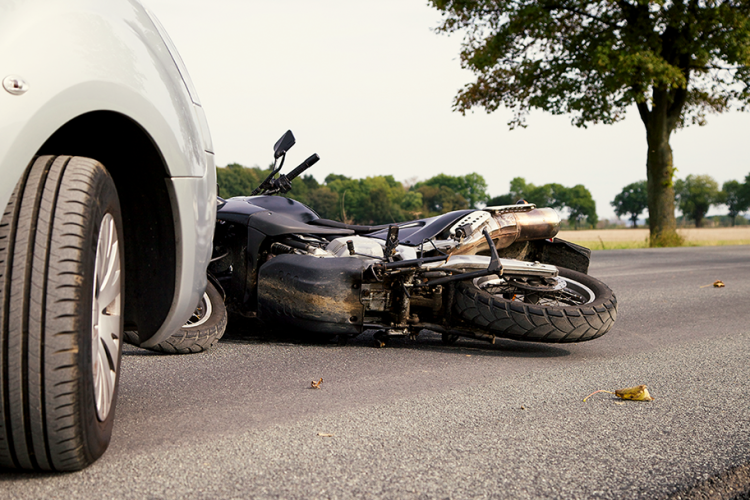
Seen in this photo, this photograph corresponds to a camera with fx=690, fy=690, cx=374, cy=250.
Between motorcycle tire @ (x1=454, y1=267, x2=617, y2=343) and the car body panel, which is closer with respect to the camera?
the car body panel

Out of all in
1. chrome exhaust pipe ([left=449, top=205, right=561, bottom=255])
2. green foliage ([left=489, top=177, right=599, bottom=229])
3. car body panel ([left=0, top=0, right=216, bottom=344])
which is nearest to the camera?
car body panel ([left=0, top=0, right=216, bottom=344])

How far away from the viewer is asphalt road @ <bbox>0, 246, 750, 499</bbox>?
2.00 meters

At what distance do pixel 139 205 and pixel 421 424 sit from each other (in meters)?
1.29

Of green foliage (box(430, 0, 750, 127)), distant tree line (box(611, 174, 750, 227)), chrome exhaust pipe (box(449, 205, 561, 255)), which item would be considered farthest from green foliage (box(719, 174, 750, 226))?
chrome exhaust pipe (box(449, 205, 561, 255))

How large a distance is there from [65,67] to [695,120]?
81.2 feet

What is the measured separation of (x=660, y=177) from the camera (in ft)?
66.8

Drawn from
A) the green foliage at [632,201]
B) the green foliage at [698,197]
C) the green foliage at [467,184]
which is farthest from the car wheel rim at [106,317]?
the green foliage at [632,201]

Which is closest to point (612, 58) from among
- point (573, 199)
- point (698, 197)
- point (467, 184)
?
point (467, 184)

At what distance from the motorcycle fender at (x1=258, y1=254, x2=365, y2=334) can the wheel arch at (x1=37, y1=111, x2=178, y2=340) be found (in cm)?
178

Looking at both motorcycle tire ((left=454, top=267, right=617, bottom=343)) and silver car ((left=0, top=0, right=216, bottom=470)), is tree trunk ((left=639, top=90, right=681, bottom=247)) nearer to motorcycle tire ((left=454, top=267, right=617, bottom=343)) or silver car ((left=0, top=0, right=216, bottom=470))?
motorcycle tire ((left=454, top=267, right=617, bottom=343))

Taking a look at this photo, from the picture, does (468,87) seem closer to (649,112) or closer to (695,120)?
(649,112)

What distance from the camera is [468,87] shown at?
2150 cm

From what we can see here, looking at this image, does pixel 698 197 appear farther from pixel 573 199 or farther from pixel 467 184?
pixel 467 184

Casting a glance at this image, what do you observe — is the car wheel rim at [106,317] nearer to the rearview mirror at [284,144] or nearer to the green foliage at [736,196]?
the rearview mirror at [284,144]
